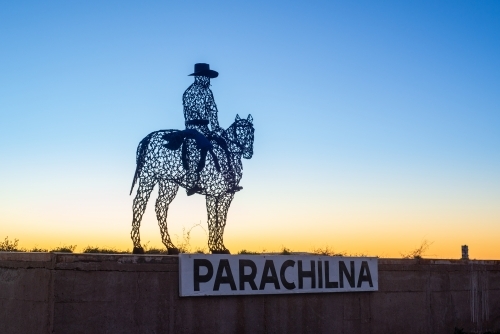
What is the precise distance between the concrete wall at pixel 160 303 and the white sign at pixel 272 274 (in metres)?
0.16

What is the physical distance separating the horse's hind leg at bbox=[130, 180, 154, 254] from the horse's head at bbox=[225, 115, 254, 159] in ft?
6.24

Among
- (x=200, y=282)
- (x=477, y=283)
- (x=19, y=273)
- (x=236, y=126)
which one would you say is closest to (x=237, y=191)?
(x=236, y=126)

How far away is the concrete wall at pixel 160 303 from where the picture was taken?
35.1 feet

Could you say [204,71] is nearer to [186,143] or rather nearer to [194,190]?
[186,143]

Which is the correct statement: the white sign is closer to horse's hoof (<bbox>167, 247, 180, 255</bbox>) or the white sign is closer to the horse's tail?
horse's hoof (<bbox>167, 247, 180, 255</bbox>)

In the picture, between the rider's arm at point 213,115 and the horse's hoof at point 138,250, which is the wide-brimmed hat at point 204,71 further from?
the horse's hoof at point 138,250

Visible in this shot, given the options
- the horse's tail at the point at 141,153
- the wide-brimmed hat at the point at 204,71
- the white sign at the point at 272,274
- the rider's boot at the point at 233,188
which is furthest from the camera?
the wide-brimmed hat at the point at 204,71

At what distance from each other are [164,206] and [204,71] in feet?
8.73

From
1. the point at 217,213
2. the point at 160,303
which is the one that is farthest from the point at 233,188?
the point at 160,303

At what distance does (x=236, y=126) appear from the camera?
14.0m

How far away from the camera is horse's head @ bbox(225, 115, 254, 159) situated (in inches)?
541

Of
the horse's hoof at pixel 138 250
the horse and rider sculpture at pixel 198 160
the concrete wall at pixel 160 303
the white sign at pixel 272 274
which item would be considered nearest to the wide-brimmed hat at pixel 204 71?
the horse and rider sculpture at pixel 198 160

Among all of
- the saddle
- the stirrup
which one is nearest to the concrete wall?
the stirrup

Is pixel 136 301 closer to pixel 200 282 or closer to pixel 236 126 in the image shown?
pixel 200 282
